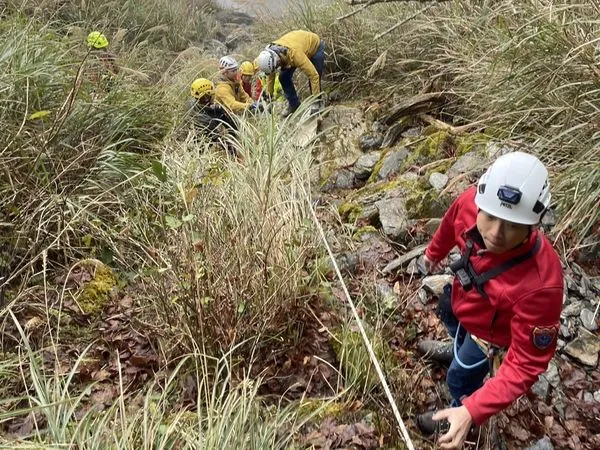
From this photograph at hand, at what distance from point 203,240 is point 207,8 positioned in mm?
15070

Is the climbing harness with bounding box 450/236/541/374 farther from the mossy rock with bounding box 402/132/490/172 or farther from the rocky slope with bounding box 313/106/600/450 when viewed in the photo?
the mossy rock with bounding box 402/132/490/172

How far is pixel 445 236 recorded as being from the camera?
2.59 metres

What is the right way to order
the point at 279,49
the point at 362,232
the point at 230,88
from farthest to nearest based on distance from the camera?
the point at 230,88
the point at 279,49
the point at 362,232

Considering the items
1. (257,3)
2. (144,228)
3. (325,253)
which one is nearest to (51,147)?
(144,228)

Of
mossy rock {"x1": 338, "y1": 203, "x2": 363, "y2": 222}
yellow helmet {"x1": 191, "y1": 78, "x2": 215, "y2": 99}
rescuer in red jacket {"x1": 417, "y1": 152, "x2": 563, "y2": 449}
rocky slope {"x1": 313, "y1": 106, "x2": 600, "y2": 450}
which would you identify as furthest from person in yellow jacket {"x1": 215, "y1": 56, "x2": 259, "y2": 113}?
rescuer in red jacket {"x1": 417, "y1": 152, "x2": 563, "y2": 449}

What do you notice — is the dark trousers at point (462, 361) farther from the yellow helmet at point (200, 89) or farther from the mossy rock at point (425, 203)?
the yellow helmet at point (200, 89)

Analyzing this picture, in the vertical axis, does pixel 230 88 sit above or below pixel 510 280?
below

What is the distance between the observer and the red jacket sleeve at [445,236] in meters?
2.46

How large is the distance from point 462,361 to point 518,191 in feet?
3.40

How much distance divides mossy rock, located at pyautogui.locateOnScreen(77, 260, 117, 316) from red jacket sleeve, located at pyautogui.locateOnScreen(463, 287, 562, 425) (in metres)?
2.17

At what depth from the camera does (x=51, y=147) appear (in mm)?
3555

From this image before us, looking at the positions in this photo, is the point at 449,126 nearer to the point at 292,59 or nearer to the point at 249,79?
the point at 292,59

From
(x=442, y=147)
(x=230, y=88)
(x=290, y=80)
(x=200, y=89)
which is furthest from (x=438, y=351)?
(x=230, y=88)

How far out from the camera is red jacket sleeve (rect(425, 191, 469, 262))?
246cm
